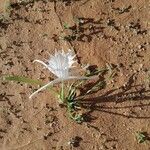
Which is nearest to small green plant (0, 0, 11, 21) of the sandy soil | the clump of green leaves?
the sandy soil

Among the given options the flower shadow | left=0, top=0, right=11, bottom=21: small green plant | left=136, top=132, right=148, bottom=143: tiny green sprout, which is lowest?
left=136, top=132, right=148, bottom=143: tiny green sprout

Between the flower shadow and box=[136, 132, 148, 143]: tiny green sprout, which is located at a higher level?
the flower shadow

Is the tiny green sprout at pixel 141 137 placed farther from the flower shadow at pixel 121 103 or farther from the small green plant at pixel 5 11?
the small green plant at pixel 5 11

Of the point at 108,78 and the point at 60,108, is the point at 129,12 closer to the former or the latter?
the point at 108,78

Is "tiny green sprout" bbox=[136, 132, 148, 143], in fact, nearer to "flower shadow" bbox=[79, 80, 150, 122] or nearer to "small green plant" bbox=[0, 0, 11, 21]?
"flower shadow" bbox=[79, 80, 150, 122]

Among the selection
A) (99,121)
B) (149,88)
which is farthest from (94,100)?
(149,88)

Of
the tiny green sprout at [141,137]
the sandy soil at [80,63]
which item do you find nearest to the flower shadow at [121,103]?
the sandy soil at [80,63]

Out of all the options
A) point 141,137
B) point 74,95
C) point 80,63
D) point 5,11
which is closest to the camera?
point 141,137

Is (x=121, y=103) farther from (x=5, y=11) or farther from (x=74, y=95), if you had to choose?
(x=5, y=11)

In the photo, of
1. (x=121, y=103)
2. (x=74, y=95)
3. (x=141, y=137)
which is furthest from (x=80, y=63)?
(x=141, y=137)
